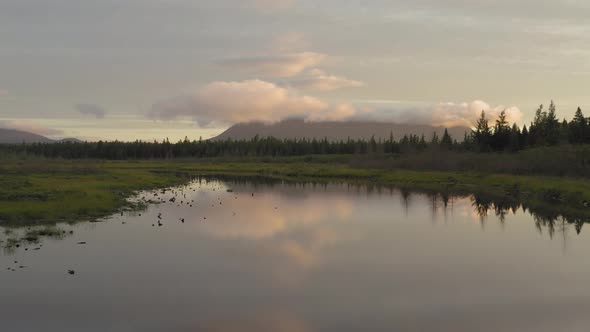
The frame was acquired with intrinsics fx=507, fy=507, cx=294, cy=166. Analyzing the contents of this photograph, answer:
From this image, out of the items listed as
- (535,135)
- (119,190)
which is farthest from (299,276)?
(535,135)

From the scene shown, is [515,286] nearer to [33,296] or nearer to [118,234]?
[33,296]

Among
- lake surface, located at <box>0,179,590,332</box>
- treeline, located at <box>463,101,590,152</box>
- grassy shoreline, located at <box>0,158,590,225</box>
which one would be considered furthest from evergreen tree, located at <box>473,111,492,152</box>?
lake surface, located at <box>0,179,590,332</box>

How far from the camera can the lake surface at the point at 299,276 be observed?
581 inches

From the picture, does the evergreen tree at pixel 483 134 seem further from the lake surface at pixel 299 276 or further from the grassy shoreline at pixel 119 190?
the lake surface at pixel 299 276

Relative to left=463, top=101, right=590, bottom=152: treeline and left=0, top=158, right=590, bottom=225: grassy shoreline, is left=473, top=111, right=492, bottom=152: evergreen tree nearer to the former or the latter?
left=463, top=101, right=590, bottom=152: treeline

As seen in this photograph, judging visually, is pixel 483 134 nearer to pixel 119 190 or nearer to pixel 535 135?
pixel 535 135

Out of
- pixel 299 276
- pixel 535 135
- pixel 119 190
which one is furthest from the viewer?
pixel 535 135

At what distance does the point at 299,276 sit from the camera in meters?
19.7

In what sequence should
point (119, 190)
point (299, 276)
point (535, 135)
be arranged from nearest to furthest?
point (299, 276) → point (119, 190) → point (535, 135)

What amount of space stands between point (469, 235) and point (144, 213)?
21963mm

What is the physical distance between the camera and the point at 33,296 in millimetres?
16297

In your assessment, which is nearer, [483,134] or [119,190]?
[119,190]

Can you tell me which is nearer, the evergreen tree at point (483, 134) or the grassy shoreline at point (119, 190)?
the grassy shoreline at point (119, 190)

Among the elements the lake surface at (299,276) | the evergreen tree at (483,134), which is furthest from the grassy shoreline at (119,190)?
the evergreen tree at (483,134)
